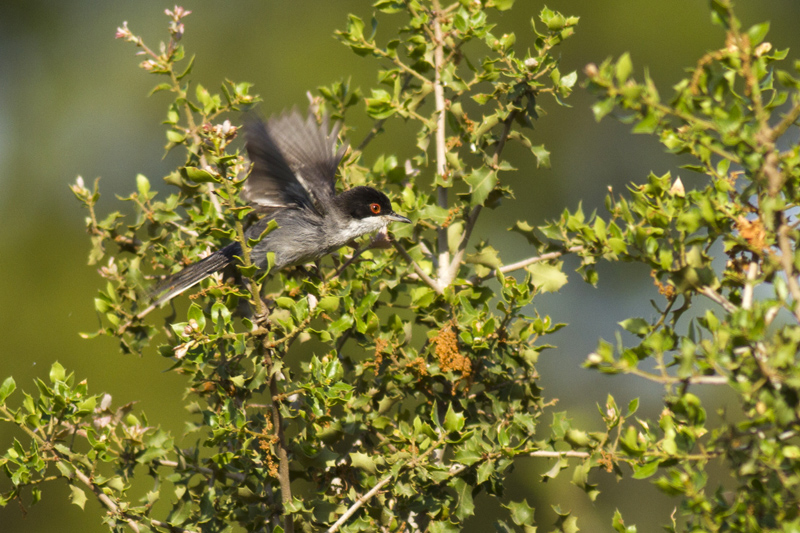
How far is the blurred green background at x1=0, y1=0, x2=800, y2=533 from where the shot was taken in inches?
248

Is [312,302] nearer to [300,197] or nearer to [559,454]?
[559,454]

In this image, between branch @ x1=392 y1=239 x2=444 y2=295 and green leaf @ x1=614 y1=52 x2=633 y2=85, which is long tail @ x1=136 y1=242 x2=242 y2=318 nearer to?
branch @ x1=392 y1=239 x2=444 y2=295

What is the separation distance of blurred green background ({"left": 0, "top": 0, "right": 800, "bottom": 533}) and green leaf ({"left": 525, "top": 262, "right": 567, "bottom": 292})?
291 cm

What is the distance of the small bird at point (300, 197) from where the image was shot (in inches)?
142

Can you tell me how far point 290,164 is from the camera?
3859 millimetres

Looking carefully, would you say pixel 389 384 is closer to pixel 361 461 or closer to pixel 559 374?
pixel 361 461

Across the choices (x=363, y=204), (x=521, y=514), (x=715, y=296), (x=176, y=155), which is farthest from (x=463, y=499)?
(x=176, y=155)

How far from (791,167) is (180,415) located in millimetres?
5354

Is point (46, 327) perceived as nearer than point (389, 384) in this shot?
No

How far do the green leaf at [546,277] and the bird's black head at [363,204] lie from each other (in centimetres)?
105

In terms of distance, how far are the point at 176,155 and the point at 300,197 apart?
3832 millimetres

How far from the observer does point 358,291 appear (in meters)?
2.95

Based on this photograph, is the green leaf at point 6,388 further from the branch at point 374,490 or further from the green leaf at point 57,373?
the branch at point 374,490

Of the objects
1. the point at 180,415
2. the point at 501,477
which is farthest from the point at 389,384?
the point at 180,415
